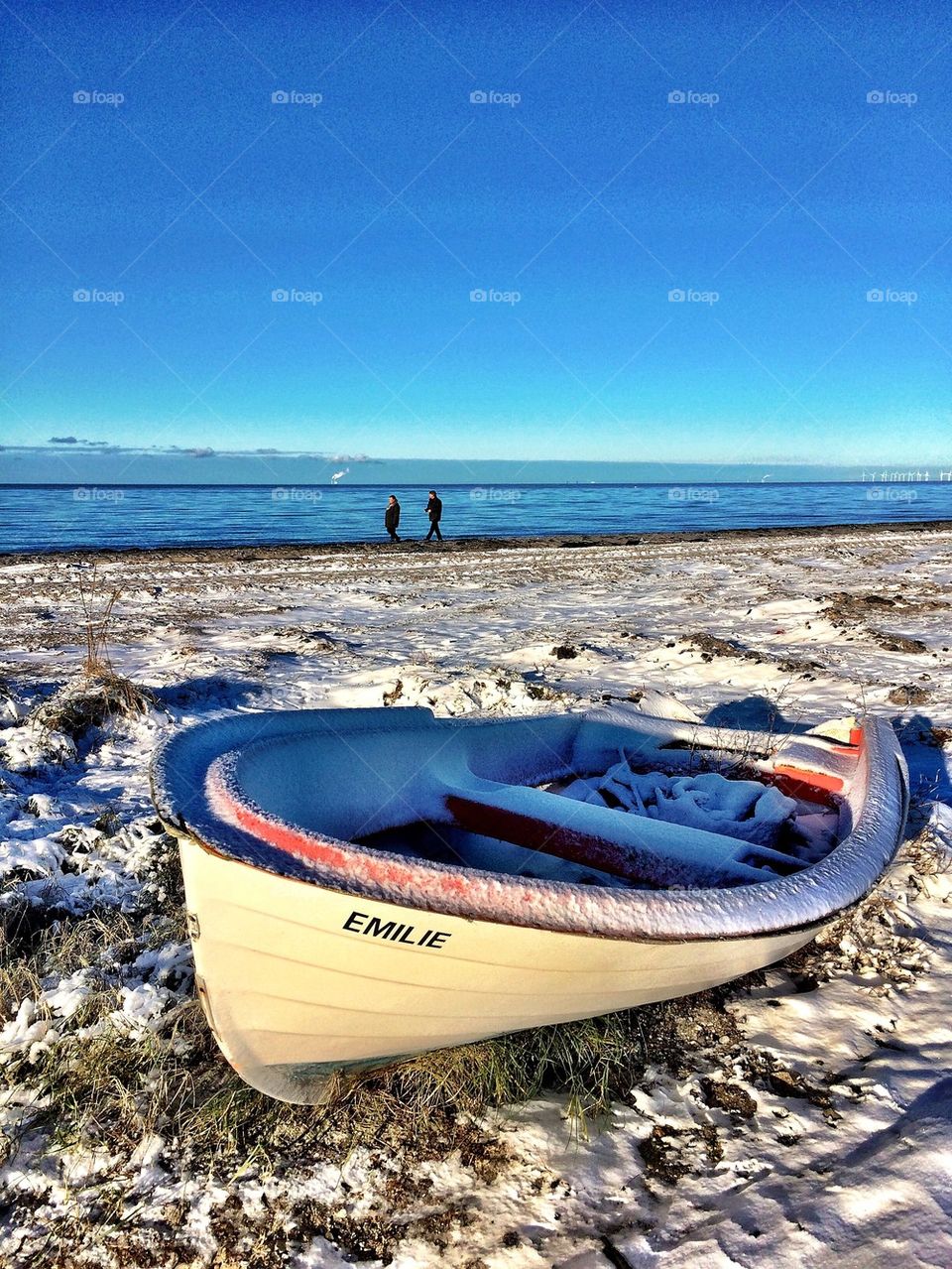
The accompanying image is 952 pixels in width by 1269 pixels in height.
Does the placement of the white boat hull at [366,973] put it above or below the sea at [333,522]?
below

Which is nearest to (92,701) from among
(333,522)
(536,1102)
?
(536,1102)

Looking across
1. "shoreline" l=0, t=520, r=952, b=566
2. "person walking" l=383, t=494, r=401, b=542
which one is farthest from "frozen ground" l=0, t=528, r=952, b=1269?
"person walking" l=383, t=494, r=401, b=542

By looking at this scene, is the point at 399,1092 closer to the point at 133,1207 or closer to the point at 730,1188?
the point at 133,1207

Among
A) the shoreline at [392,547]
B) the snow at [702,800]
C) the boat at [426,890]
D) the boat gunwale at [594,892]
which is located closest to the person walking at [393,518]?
the shoreline at [392,547]

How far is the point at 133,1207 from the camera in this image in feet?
8.64

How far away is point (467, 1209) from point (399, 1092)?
55cm

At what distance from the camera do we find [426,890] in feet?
8.22

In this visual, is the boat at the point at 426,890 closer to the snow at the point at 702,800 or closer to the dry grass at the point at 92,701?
the snow at the point at 702,800

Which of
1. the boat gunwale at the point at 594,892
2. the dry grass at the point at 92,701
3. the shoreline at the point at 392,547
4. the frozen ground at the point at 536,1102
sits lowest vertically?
the frozen ground at the point at 536,1102

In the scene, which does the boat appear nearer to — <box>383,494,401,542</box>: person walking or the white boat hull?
the white boat hull

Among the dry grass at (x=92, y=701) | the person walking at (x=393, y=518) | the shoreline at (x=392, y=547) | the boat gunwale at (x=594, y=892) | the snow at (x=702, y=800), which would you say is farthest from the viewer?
the person walking at (x=393, y=518)

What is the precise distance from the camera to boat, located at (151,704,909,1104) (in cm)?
253

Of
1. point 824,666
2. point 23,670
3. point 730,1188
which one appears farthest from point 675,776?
point 23,670

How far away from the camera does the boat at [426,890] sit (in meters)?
2.53
